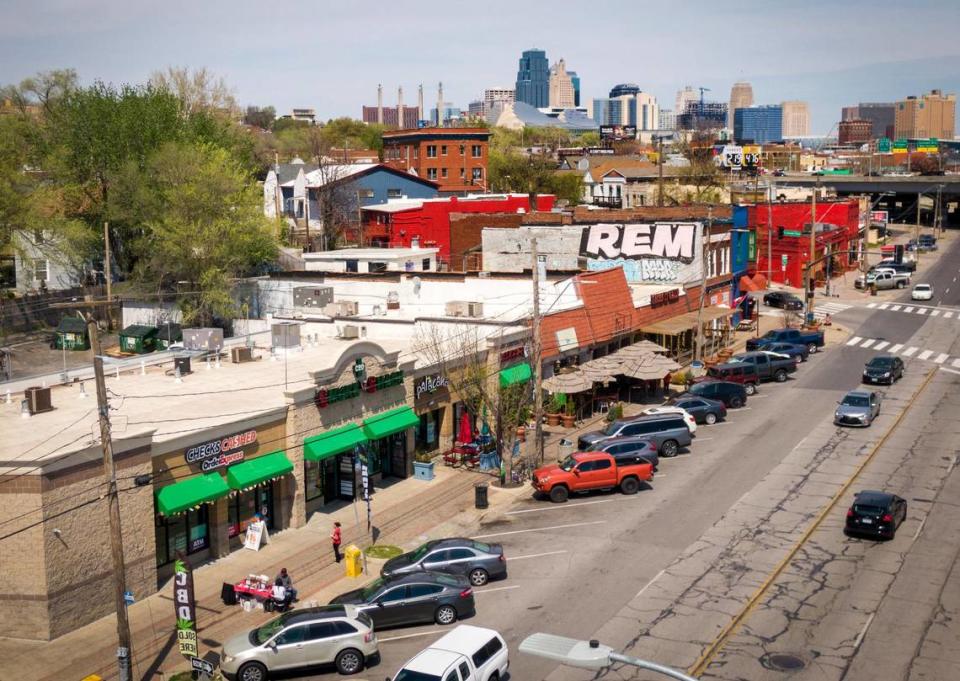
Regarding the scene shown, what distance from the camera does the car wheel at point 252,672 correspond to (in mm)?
23375

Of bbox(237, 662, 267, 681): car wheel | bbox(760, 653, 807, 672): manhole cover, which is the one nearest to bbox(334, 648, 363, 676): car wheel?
bbox(237, 662, 267, 681): car wheel

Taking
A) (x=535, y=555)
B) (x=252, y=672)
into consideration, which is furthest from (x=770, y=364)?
(x=252, y=672)

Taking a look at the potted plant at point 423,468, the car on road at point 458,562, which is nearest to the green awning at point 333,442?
the potted plant at point 423,468

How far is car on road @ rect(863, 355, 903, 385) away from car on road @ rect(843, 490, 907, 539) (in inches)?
917

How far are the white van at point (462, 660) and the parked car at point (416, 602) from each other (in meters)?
3.89

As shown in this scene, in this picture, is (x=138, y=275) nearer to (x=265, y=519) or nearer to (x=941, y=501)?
(x=265, y=519)

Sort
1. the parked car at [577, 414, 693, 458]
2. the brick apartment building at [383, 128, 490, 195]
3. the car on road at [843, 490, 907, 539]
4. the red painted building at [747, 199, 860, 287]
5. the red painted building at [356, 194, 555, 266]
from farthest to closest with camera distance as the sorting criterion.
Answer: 1. the brick apartment building at [383, 128, 490, 195]
2. the red painted building at [747, 199, 860, 287]
3. the red painted building at [356, 194, 555, 266]
4. the parked car at [577, 414, 693, 458]
5. the car on road at [843, 490, 907, 539]

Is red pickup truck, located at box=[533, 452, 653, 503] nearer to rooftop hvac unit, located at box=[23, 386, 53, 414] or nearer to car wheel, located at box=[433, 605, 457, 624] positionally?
car wheel, located at box=[433, 605, 457, 624]

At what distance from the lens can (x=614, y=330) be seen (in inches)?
2082

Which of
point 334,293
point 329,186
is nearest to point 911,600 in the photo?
point 334,293

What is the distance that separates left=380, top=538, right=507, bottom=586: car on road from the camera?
28688 millimetres

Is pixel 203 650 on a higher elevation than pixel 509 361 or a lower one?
lower

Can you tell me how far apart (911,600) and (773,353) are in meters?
30.1

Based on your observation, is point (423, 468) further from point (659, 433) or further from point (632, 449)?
point (659, 433)
